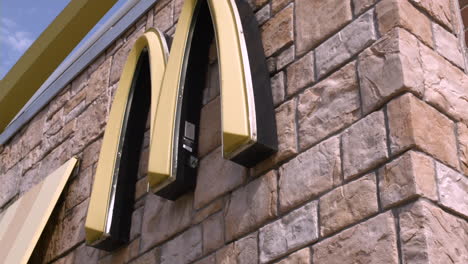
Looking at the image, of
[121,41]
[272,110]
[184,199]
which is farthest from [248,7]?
[121,41]

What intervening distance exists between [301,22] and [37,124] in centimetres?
268

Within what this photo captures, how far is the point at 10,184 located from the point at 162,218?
2.15m

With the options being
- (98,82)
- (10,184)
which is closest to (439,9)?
(98,82)

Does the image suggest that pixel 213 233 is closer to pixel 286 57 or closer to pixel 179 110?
pixel 179 110

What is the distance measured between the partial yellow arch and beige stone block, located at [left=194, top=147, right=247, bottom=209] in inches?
12.6

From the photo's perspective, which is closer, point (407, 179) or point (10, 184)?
point (407, 179)

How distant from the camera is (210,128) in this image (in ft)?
9.95

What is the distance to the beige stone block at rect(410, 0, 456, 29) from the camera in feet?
8.18

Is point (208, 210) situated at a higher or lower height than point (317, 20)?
lower

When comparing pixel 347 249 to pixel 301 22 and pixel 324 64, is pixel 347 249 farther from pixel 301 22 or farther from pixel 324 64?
pixel 301 22

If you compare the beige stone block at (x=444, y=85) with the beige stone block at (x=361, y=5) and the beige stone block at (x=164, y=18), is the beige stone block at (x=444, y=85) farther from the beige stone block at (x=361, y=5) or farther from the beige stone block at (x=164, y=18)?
the beige stone block at (x=164, y=18)

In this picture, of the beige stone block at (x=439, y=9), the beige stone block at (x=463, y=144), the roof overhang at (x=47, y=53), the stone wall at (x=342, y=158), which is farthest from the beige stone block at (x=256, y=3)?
the roof overhang at (x=47, y=53)

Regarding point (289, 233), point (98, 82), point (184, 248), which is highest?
point (98, 82)

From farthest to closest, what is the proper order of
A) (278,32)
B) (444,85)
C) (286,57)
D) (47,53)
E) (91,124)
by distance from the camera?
(47,53)
(91,124)
(278,32)
(286,57)
(444,85)
